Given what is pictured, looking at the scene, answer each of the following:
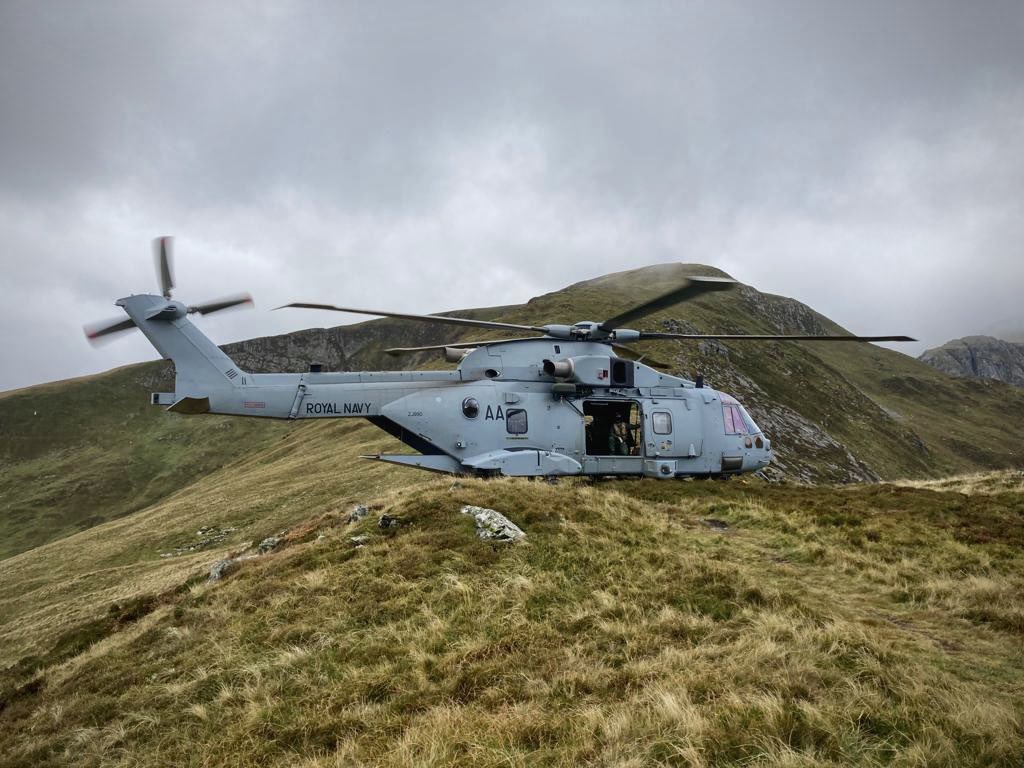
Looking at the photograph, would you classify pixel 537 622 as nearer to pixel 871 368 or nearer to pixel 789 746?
pixel 789 746

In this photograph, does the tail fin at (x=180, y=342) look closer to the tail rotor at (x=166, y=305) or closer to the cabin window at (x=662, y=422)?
the tail rotor at (x=166, y=305)

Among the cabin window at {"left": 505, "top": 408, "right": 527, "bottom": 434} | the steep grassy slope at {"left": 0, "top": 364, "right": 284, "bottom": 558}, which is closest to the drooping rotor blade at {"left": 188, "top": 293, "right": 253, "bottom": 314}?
the cabin window at {"left": 505, "top": 408, "right": 527, "bottom": 434}

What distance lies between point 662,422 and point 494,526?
8.89 m

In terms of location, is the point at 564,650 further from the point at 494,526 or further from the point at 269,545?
the point at 269,545

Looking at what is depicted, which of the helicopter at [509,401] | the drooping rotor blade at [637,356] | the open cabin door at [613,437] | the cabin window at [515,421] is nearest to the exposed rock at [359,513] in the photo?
the helicopter at [509,401]

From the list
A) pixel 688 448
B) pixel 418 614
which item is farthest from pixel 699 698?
pixel 688 448

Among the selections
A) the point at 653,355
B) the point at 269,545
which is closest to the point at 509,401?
the point at 269,545

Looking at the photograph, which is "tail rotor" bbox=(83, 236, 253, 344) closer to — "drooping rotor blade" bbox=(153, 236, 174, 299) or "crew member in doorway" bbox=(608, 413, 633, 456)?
"drooping rotor blade" bbox=(153, 236, 174, 299)

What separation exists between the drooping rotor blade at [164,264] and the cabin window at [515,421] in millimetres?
10251

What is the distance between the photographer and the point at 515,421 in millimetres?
16453

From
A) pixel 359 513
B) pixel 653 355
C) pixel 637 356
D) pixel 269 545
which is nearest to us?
pixel 359 513

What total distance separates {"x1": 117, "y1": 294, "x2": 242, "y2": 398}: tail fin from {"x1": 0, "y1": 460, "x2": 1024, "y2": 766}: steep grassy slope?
206 inches

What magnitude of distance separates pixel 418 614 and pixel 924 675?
5.96 m

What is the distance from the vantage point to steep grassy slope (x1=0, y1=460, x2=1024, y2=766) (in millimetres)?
4582
